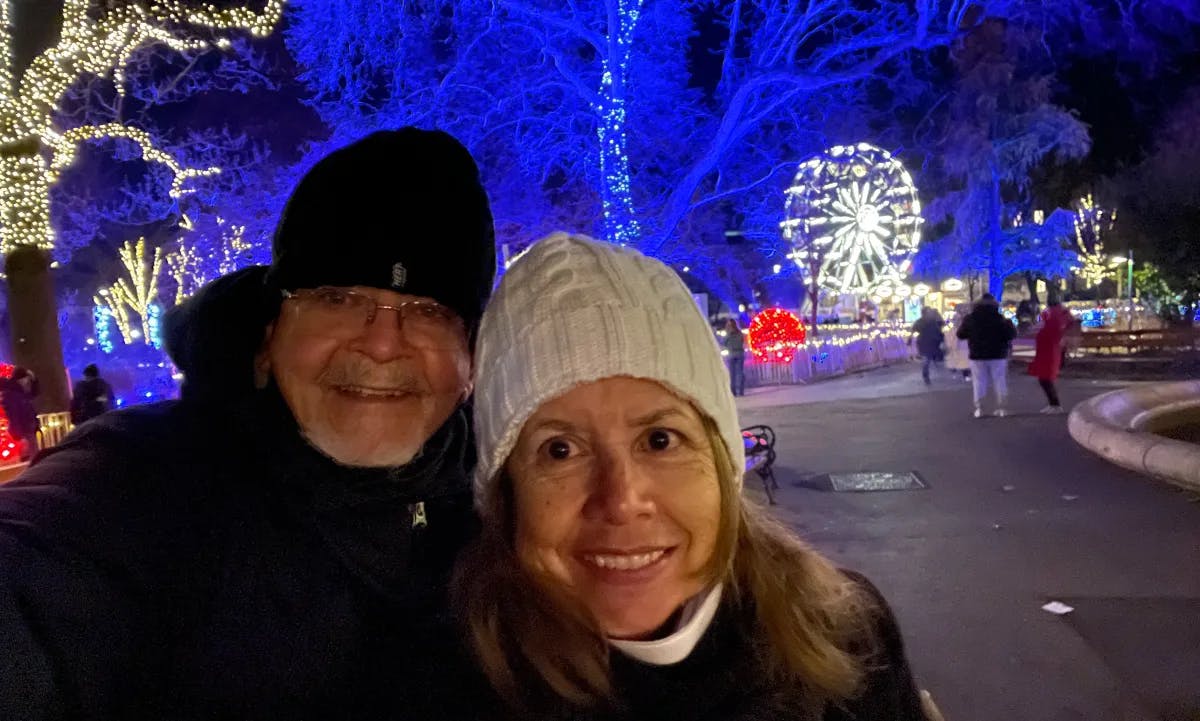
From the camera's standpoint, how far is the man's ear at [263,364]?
1851 millimetres

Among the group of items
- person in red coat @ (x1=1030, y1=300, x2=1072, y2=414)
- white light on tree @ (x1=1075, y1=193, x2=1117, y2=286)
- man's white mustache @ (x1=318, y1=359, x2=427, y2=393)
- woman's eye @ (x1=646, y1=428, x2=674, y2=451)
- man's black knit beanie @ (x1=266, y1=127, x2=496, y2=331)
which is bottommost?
person in red coat @ (x1=1030, y1=300, x2=1072, y2=414)

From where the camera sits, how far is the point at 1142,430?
10156mm

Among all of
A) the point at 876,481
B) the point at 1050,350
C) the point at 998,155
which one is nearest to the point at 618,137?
the point at 1050,350

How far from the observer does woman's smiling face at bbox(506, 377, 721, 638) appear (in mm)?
1543

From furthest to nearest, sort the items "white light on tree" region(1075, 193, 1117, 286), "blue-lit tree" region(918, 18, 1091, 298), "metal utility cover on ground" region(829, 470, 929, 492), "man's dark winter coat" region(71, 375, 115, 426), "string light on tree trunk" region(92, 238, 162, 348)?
"string light on tree trunk" region(92, 238, 162, 348) → "white light on tree" region(1075, 193, 1117, 286) → "blue-lit tree" region(918, 18, 1091, 298) → "man's dark winter coat" region(71, 375, 115, 426) → "metal utility cover on ground" region(829, 470, 929, 492)

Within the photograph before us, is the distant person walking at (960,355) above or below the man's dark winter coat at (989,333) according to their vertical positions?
below

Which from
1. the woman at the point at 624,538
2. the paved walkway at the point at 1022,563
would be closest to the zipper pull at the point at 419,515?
the woman at the point at 624,538

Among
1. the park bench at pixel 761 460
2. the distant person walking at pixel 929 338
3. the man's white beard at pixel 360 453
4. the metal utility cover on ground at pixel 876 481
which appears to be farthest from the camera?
the distant person walking at pixel 929 338

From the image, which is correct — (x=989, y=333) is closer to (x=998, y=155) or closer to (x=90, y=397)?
(x=90, y=397)

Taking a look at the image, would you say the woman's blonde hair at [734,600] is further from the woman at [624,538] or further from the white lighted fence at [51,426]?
the white lighted fence at [51,426]

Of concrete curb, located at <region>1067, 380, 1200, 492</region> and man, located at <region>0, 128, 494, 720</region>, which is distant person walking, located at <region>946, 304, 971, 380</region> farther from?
man, located at <region>0, 128, 494, 720</region>

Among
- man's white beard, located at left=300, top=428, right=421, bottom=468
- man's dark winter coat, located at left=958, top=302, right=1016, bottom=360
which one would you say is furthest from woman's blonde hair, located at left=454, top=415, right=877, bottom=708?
man's dark winter coat, located at left=958, top=302, right=1016, bottom=360

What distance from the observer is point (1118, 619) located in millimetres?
4625

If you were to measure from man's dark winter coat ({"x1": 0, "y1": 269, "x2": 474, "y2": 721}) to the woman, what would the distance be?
0.65ft
